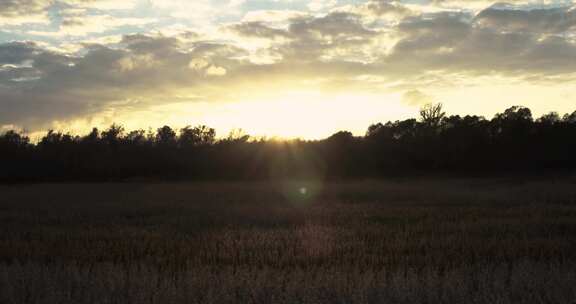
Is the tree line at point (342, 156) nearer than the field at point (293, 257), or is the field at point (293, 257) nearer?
the field at point (293, 257)

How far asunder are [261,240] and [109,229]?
4.75m

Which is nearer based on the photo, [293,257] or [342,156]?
[293,257]

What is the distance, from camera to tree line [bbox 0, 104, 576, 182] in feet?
195

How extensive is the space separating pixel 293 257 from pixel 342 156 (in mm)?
53839

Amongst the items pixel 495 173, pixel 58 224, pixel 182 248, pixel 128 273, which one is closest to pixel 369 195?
pixel 58 224

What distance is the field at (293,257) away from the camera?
6652mm

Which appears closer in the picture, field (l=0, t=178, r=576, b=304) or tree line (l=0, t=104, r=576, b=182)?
field (l=0, t=178, r=576, b=304)

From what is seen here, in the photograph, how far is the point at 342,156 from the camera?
6309 centimetres

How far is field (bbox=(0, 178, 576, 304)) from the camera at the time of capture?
21.8 feet

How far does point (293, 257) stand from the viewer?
9.63 meters

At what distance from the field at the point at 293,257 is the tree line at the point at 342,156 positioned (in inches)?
1631

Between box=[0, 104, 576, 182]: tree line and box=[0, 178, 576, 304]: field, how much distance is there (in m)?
41.4

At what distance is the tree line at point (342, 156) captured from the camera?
195ft

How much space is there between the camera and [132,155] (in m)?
65.6
